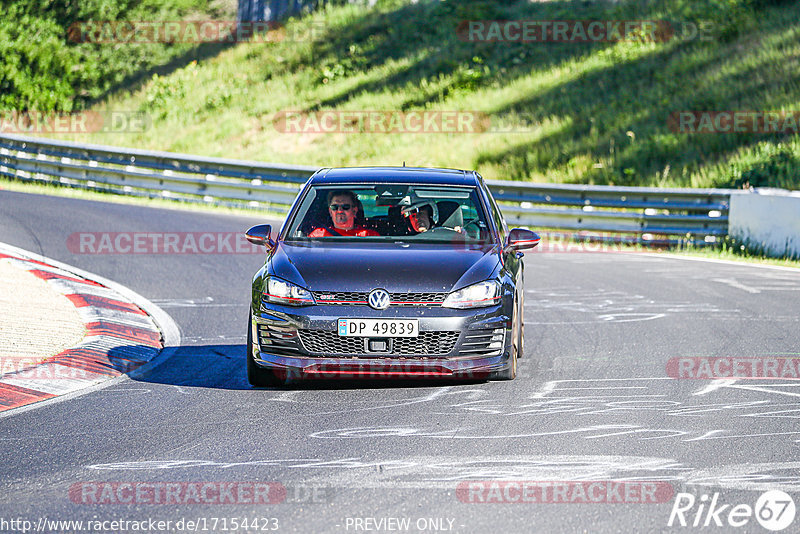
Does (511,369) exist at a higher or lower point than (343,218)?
lower

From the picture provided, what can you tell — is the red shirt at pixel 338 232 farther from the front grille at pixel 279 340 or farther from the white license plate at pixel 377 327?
the white license plate at pixel 377 327

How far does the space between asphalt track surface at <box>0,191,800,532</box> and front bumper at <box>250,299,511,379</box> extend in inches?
8.4

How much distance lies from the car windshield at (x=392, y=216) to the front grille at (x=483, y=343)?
1.04 meters

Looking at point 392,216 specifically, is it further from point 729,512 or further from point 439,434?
point 729,512

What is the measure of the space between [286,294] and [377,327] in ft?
2.27

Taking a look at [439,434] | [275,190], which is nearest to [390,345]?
[439,434]

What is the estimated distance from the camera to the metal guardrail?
747 inches

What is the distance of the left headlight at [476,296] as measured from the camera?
7.62m

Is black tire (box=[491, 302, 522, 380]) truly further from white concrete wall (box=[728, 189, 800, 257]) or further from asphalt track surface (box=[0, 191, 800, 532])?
white concrete wall (box=[728, 189, 800, 257])

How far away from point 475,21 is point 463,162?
13.3 m

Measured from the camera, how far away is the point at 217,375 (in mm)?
8500

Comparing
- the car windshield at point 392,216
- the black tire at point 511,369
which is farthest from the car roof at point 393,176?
the black tire at point 511,369

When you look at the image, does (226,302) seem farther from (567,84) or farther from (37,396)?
(567,84)

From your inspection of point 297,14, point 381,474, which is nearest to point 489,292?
point 381,474
